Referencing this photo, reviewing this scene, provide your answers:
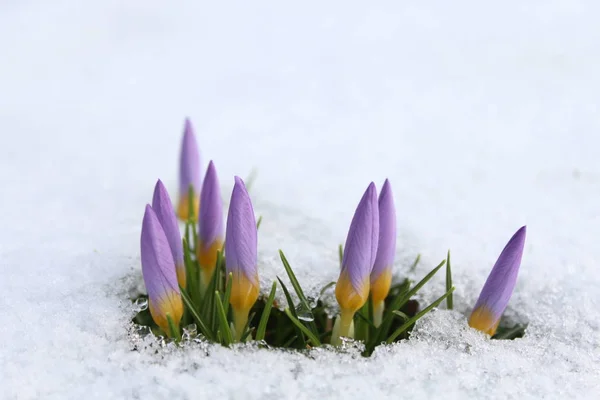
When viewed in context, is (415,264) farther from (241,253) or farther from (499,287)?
(241,253)

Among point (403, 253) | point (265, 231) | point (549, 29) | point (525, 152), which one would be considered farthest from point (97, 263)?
point (549, 29)

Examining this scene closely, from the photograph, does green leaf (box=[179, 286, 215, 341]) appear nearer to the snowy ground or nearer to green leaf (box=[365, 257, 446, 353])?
the snowy ground

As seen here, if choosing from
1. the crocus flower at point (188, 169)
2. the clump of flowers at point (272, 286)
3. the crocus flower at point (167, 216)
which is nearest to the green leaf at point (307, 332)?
the clump of flowers at point (272, 286)

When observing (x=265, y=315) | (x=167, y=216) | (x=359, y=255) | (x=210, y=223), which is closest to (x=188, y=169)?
(x=210, y=223)

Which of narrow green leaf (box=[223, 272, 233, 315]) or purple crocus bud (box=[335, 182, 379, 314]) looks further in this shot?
narrow green leaf (box=[223, 272, 233, 315])

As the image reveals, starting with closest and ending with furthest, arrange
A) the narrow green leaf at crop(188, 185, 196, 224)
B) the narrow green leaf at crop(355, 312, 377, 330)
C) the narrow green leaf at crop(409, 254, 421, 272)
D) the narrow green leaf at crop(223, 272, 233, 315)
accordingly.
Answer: the narrow green leaf at crop(223, 272, 233, 315) < the narrow green leaf at crop(355, 312, 377, 330) < the narrow green leaf at crop(409, 254, 421, 272) < the narrow green leaf at crop(188, 185, 196, 224)

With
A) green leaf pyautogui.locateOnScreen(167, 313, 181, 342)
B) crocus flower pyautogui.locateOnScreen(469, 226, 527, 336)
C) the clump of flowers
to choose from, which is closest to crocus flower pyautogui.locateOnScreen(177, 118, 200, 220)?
the clump of flowers

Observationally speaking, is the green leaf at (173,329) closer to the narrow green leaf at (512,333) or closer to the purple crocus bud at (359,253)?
the purple crocus bud at (359,253)
